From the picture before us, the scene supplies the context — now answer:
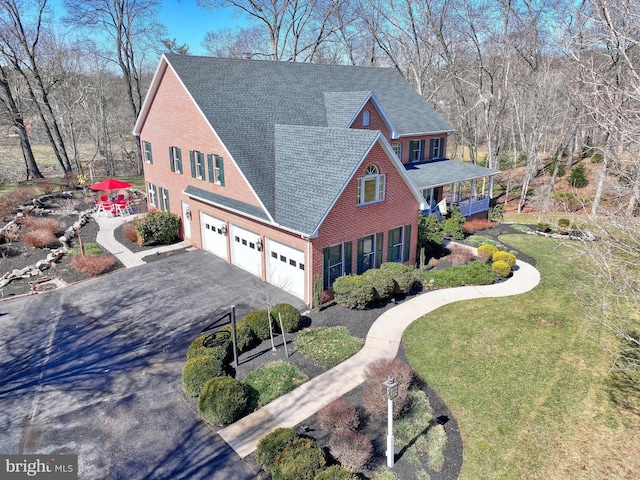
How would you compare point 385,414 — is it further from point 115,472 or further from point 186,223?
point 186,223

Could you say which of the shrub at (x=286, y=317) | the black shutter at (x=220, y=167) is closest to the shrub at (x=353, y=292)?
the shrub at (x=286, y=317)

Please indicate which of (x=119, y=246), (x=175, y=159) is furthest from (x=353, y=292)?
(x=119, y=246)

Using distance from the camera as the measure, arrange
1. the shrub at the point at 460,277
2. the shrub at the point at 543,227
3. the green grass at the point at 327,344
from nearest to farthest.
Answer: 1. the green grass at the point at 327,344
2. the shrub at the point at 460,277
3. the shrub at the point at 543,227

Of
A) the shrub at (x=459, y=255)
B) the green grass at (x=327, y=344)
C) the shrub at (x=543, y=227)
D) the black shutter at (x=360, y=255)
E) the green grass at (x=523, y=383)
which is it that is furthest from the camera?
the shrub at (x=543, y=227)

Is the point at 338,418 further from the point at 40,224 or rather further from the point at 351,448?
the point at 40,224

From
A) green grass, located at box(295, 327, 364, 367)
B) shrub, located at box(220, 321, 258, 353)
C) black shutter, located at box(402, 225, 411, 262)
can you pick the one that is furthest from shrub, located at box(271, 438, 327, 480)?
black shutter, located at box(402, 225, 411, 262)

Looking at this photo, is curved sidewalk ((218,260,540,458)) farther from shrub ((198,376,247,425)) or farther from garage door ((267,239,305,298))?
garage door ((267,239,305,298))

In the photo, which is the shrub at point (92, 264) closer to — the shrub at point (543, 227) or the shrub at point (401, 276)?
the shrub at point (401, 276)

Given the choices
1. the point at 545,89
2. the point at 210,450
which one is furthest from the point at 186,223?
the point at 545,89
